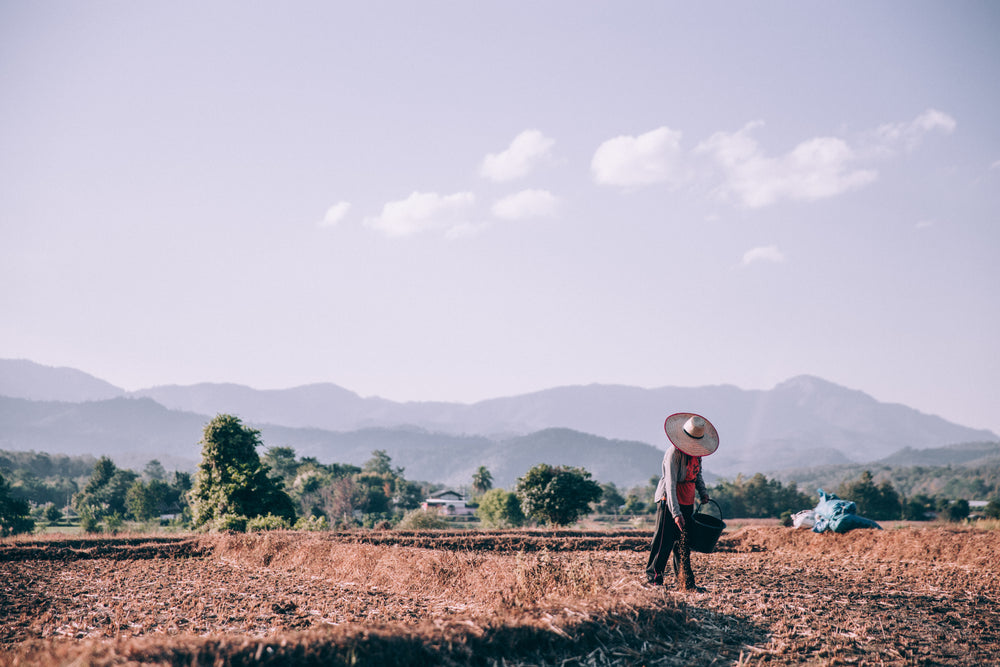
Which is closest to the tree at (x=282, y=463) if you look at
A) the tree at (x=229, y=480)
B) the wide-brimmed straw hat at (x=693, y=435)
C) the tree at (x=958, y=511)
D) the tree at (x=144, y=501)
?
the tree at (x=144, y=501)

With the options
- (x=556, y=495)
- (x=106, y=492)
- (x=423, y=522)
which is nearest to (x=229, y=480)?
(x=423, y=522)

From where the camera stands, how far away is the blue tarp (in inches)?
715

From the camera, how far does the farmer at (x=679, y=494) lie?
858 cm

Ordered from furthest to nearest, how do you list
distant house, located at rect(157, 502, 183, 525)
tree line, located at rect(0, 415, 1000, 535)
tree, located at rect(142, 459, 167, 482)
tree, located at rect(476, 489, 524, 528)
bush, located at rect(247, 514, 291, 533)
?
tree, located at rect(142, 459, 167, 482) → distant house, located at rect(157, 502, 183, 525) → tree, located at rect(476, 489, 524, 528) → tree line, located at rect(0, 415, 1000, 535) → bush, located at rect(247, 514, 291, 533)

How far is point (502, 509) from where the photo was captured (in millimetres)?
63594

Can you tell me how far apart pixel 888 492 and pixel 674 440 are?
78969mm

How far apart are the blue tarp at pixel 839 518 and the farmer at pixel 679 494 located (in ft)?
38.9

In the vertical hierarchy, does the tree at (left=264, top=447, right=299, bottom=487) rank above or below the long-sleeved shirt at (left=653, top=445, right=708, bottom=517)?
below

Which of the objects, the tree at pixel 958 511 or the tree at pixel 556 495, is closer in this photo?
the tree at pixel 556 495

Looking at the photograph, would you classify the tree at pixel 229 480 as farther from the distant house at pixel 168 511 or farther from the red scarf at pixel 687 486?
the distant house at pixel 168 511

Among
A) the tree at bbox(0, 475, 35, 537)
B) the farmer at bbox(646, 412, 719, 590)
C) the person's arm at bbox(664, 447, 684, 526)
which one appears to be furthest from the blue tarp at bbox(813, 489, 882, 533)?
the tree at bbox(0, 475, 35, 537)

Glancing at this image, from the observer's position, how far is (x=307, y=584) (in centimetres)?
1178

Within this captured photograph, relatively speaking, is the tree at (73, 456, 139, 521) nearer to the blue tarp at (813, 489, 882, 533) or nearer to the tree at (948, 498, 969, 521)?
the blue tarp at (813, 489, 882, 533)

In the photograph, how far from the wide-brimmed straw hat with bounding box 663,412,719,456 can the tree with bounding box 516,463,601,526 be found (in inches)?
1486
